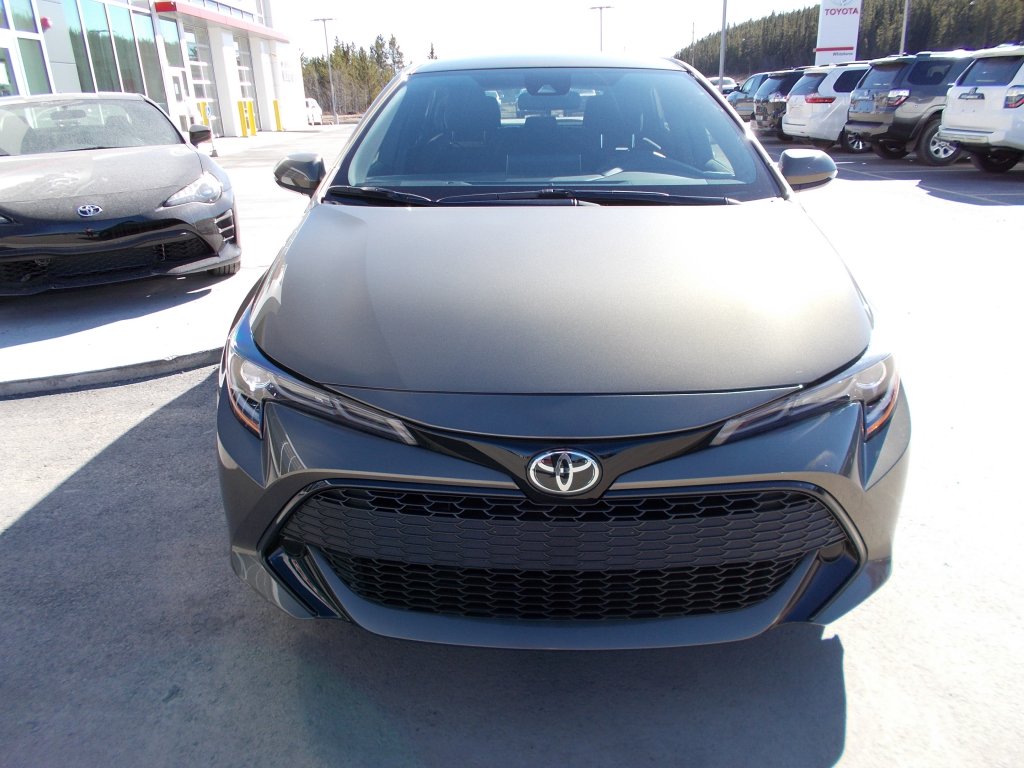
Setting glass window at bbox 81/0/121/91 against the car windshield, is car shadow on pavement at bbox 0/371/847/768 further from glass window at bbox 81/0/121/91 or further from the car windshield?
glass window at bbox 81/0/121/91

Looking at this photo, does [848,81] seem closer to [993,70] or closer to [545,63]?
[993,70]

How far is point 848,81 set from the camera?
15805 mm

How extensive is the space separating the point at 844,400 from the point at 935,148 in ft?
44.2

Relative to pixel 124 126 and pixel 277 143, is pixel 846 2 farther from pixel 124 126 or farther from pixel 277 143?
pixel 124 126

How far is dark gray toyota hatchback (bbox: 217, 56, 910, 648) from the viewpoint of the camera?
5.61 feet

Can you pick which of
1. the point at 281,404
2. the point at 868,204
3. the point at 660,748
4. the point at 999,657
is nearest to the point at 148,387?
the point at 281,404

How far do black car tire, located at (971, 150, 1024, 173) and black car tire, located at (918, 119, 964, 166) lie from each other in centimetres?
97

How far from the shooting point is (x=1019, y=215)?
28.2 ft

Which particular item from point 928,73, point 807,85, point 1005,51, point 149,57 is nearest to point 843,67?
point 807,85

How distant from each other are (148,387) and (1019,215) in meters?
8.63

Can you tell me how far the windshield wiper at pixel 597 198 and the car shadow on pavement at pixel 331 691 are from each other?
137 centimetres

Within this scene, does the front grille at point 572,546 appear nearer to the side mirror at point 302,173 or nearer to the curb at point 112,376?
the side mirror at point 302,173

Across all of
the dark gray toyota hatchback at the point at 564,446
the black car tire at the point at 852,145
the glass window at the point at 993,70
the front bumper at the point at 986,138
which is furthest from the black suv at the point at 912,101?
the dark gray toyota hatchback at the point at 564,446

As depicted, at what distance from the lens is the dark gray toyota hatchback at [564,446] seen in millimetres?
1710
